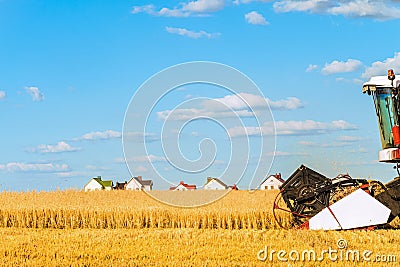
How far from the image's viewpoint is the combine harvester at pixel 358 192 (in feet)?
40.7

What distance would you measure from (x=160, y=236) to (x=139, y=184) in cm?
862

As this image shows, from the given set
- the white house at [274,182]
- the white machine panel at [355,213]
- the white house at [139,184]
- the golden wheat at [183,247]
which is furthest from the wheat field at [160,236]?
the white house at [274,182]

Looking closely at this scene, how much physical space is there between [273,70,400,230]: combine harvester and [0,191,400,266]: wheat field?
1.26ft

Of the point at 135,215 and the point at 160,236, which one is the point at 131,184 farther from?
the point at 160,236

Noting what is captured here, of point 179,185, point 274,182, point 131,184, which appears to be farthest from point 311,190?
point 274,182

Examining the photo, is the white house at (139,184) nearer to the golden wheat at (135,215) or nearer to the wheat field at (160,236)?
the wheat field at (160,236)

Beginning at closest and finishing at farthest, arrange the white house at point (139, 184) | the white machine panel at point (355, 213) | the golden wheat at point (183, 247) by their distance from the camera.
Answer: the golden wheat at point (183, 247) → the white machine panel at point (355, 213) → the white house at point (139, 184)

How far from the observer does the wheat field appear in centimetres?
961

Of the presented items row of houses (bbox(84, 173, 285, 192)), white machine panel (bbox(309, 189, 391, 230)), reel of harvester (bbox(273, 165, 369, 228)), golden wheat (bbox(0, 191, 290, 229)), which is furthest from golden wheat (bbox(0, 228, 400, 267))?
row of houses (bbox(84, 173, 285, 192))

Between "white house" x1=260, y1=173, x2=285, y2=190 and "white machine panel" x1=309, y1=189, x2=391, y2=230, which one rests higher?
"white house" x1=260, y1=173, x2=285, y2=190

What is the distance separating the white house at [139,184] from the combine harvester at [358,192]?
19.1 ft

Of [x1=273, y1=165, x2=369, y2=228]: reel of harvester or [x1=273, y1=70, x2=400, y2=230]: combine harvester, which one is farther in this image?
[x1=273, y1=165, x2=369, y2=228]: reel of harvester

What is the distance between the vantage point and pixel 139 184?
20750mm

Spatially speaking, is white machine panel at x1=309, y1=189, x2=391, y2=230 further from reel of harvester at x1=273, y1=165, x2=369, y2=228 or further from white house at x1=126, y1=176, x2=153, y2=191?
white house at x1=126, y1=176, x2=153, y2=191
